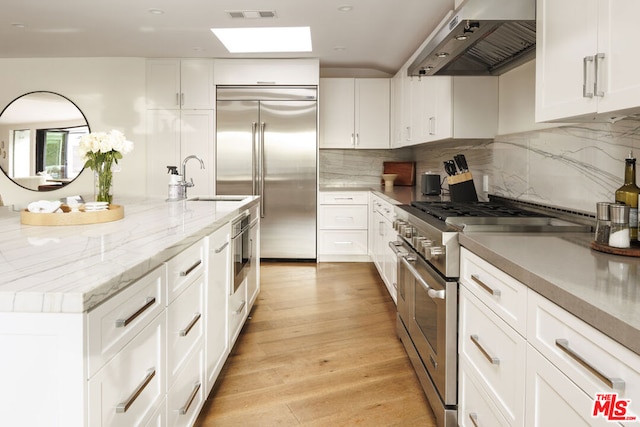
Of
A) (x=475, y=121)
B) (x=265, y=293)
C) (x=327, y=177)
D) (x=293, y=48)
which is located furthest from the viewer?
(x=327, y=177)

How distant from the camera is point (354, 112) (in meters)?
5.93

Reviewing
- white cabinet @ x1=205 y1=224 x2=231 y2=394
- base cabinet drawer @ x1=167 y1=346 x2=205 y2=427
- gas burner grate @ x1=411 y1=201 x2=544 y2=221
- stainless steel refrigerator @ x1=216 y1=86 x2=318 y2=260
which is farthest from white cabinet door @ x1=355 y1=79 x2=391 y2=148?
base cabinet drawer @ x1=167 y1=346 x2=205 y2=427

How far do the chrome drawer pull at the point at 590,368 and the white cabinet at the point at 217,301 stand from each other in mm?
1506

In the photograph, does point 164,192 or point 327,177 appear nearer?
point 164,192

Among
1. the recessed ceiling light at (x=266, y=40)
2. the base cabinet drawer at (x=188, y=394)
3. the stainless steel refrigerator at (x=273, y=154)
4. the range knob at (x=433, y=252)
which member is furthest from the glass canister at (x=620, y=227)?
the stainless steel refrigerator at (x=273, y=154)

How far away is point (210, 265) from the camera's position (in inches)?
88.3

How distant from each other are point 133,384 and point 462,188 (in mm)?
2568

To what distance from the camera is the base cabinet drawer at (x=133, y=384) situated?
1.13 metres

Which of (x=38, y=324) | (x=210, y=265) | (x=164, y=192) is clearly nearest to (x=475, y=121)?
(x=210, y=265)

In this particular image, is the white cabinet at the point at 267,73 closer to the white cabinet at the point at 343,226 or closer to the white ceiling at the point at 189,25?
the white ceiling at the point at 189,25

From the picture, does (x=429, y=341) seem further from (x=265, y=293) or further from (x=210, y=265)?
(x=265, y=293)

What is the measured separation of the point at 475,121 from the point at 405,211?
999 mm

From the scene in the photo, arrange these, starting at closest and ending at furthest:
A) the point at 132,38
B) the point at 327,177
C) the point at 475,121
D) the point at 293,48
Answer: the point at 475,121
the point at 132,38
the point at 293,48
the point at 327,177

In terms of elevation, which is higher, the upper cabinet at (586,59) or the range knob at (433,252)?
the upper cabinet at (586,59)
